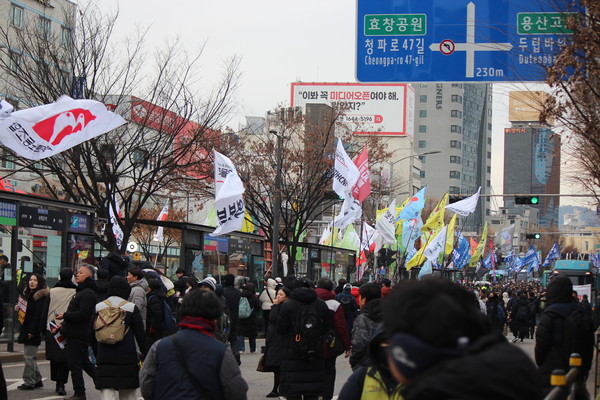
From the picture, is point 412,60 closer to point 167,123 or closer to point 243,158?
point 167,123

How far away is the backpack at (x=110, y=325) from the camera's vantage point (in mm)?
9719

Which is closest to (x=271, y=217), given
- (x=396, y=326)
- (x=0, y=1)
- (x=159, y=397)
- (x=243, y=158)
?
(x=243, y=158)

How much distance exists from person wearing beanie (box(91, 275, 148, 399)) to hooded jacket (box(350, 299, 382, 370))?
2.40 m

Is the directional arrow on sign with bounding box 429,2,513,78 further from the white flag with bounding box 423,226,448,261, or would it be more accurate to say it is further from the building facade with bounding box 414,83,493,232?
the building facade with bounding box 414,83,493,232

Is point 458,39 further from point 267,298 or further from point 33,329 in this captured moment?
point 267,298

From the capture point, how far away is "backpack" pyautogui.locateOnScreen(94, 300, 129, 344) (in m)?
9.72

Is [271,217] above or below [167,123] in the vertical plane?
below

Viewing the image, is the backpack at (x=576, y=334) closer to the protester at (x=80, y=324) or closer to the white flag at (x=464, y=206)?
the protester at (x=80, y=324)

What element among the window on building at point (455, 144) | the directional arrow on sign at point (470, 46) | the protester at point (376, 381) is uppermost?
the window on building at point (455, 144)

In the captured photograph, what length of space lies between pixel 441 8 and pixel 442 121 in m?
142

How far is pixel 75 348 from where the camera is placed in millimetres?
12148

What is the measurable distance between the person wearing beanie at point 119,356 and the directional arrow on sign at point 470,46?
18.4 feet

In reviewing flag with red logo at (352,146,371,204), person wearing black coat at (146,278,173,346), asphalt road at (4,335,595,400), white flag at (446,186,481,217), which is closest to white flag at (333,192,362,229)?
flag with red logo at (352,146,371,204)

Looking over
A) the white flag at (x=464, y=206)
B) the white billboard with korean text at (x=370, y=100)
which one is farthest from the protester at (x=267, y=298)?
the white billboard with korean text at (x=370, y=100)
